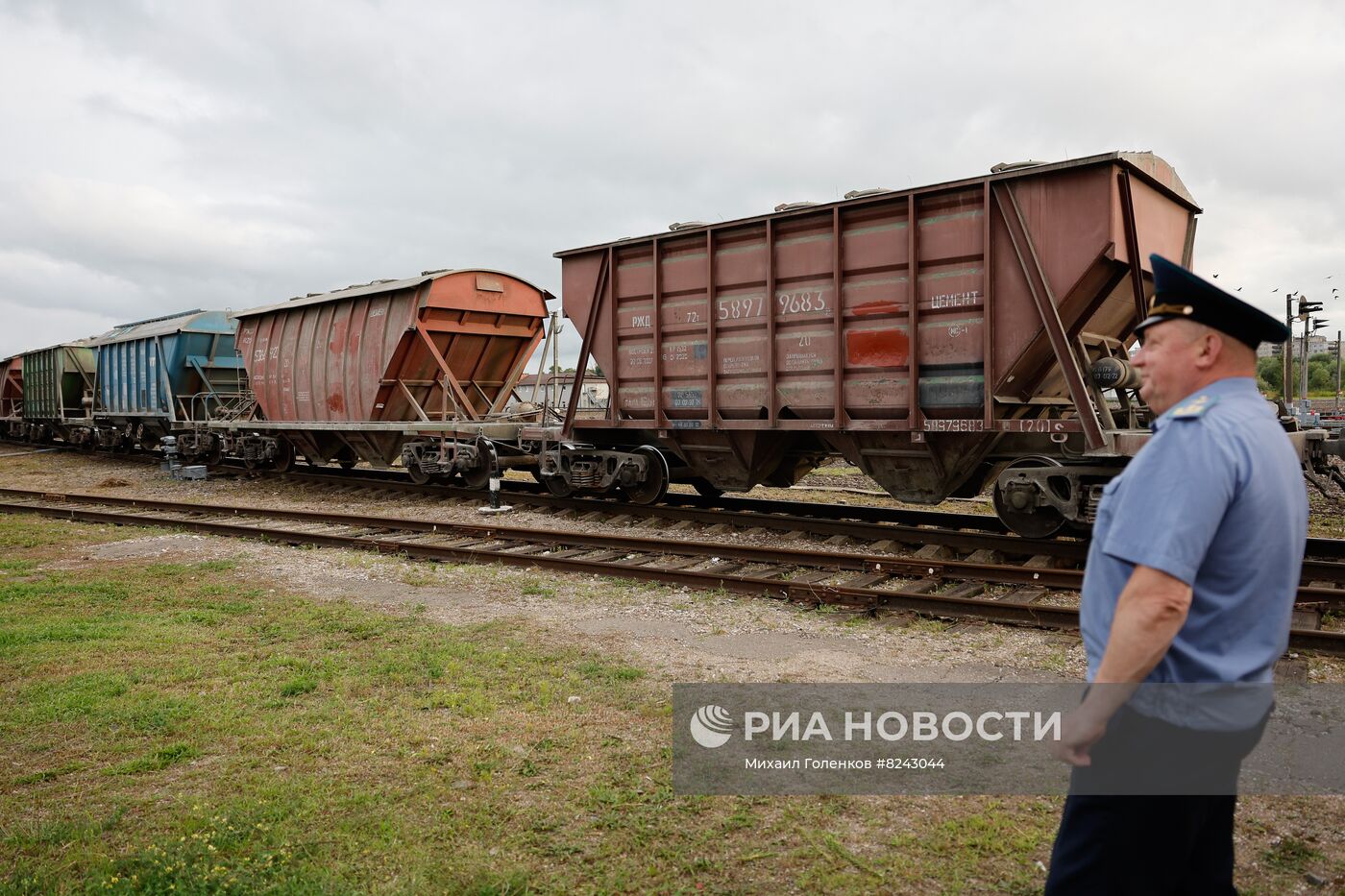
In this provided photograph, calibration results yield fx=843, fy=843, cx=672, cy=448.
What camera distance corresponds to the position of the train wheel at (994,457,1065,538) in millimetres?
8141

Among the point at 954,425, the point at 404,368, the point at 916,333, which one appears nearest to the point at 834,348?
the point at 916,333

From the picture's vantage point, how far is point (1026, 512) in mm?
8188

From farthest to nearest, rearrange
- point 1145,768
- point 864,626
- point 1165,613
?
point 864,626
point 1145,768
point 1165,613

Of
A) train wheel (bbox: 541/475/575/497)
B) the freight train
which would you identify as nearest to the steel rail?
train wheel (bbox: 541/475/575/497)

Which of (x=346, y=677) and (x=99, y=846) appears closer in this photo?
(x=99, y=846)

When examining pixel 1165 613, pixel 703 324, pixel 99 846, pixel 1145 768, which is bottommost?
pixel 99 846

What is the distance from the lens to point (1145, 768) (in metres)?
1.89

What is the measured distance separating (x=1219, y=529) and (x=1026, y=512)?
6799 millimetres

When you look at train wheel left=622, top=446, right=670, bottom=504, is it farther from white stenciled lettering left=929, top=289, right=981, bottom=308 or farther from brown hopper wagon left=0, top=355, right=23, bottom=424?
brown hopper wagon left=0, top=355, right=23, bottom=424

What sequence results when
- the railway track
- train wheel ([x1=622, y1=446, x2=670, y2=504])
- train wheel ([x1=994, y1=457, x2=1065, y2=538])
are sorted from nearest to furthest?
1. the railway track
2. train wheel ([x1=994, y1=457, x2=1065, y2=538])
3. train wheel ([x1=622, y1=446, x2=670, y2=504])

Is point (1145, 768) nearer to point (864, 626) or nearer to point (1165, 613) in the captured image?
point (1165, 613)

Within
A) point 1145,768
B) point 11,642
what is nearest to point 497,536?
point 11,642

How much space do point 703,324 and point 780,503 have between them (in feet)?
9.30

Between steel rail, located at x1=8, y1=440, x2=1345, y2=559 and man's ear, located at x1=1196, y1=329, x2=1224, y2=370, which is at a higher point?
man's ear, located at x1=1196, y1=329, x2=1224, y2=370
